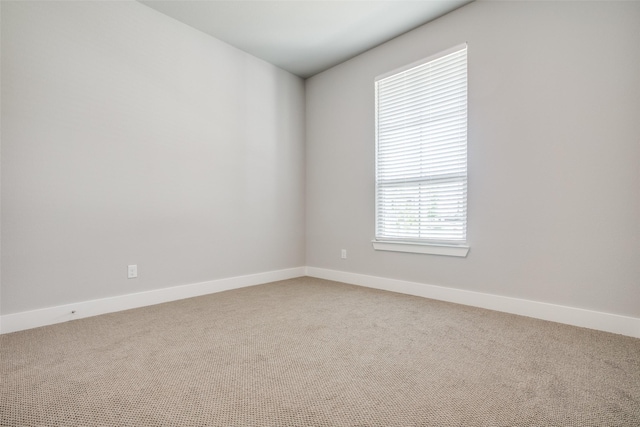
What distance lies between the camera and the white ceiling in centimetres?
288

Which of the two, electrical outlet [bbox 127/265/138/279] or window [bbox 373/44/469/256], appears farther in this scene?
window [bbox 373/44/469/256]

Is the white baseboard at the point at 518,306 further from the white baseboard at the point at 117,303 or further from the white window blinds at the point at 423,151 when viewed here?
the white baseboard at the point at 117,303

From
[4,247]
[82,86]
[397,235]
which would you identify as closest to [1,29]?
[82,86]

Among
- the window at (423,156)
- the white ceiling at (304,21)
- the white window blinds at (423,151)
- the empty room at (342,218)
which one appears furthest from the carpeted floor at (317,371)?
the white ceiling at (304,21)

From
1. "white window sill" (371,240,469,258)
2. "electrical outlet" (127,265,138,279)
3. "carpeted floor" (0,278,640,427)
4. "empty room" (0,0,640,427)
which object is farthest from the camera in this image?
"white window sill" (371,240,469,258)

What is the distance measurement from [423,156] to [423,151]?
0.05 m

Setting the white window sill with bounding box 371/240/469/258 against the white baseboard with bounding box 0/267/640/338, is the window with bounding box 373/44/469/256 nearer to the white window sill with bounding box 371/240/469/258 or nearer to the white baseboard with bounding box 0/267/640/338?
the white window sill with bounding box 371/240/469/258

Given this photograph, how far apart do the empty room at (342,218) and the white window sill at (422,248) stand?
0.06ft

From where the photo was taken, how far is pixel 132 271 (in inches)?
111

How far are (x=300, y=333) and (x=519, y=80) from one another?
8.69ft

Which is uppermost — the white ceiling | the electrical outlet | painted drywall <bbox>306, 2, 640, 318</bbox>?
the white ceiling

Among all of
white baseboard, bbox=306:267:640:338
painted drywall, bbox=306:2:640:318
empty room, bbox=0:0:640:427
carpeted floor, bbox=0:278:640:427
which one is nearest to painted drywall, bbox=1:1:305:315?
empty room, bbox=0:0:640:427

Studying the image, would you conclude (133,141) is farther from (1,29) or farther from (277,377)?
(277,377)

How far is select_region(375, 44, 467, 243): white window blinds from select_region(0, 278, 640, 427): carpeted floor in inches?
37.4
